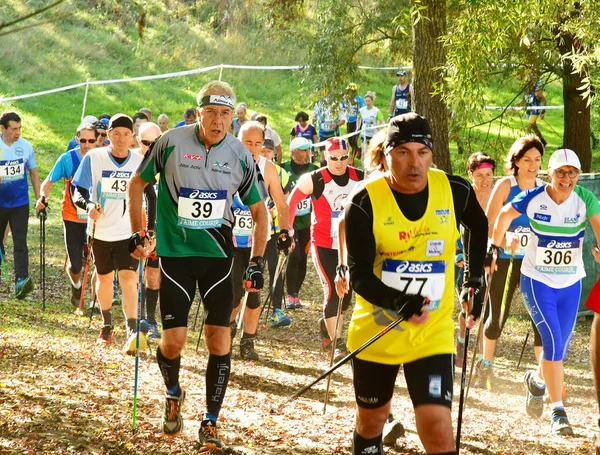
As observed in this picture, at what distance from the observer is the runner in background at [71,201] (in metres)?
11.0

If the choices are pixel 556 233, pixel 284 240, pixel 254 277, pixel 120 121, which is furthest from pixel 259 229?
pixel 120 121

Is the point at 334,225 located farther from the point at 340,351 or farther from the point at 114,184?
the point at 114,184

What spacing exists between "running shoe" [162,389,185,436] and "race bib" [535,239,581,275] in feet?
9.92

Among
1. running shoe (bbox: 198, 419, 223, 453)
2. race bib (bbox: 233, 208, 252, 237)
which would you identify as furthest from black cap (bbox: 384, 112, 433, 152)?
race bib (bbox: 233, 208, 252, 237)

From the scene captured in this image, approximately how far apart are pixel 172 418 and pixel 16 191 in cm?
729

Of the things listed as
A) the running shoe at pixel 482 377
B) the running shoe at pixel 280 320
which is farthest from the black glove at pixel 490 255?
the running shoe at pixel 280 320

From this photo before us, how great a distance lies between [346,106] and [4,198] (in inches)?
356

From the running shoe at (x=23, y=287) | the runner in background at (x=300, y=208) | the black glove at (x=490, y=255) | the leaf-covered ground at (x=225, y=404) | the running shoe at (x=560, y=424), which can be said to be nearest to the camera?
the leaf-covered ground at (x=225, y=404)

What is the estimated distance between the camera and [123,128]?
9.22 metres

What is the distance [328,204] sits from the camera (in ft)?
31.0

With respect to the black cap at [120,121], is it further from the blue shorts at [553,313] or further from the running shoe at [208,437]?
the blue shorts at [553,313]

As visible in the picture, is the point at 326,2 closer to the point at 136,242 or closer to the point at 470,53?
the point at 470,53

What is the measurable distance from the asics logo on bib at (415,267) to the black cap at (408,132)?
0.56 meters

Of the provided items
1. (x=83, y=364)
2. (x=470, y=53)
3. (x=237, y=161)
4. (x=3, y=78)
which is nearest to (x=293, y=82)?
(x=3, y=78)
